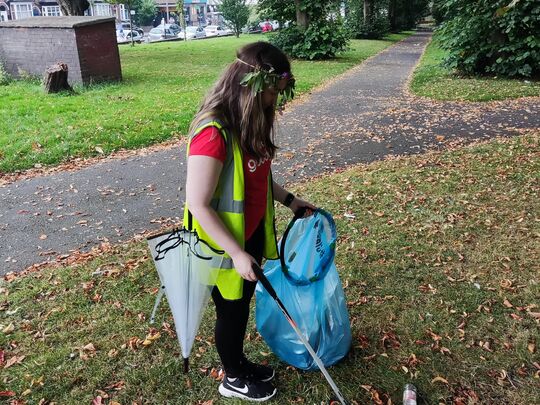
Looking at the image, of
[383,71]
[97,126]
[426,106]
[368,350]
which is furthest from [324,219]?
[383,71]

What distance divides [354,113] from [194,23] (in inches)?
3064

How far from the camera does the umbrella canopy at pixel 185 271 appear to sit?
2.08 meters

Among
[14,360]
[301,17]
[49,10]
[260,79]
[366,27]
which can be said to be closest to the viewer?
[260,79]

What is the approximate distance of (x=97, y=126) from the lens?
828 centimetres

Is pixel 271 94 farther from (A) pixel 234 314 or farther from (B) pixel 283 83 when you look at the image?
(A) pixel 234 314

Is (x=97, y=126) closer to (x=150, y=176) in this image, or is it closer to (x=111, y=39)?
(x=150, y=176)

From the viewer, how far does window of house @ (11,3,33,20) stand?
5764 cm

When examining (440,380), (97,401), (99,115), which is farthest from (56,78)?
(440,380)

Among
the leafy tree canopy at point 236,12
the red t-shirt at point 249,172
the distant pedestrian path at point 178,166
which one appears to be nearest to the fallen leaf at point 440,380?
the red t-shirt at point 249,172

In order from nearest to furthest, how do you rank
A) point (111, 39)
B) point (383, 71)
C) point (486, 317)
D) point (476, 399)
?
1. point (476, 399)
2. point (486, 317)
3. point (111, 39)
4. point (383, 71)

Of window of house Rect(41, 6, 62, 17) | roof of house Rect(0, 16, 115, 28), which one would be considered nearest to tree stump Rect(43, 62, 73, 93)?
roof of house Rect(0, 16, 115, 28)

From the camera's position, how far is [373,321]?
325cm

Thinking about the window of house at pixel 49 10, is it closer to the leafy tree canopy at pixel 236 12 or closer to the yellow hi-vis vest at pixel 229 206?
the leafy tree canopy at pixel 236 12

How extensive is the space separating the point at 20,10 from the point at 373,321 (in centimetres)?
6759
